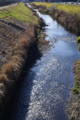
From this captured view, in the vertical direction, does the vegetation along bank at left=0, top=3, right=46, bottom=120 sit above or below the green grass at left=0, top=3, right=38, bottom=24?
above

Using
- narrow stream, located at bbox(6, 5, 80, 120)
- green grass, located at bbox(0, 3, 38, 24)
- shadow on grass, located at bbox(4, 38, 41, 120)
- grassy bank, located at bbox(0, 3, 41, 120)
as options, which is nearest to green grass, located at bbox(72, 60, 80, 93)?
narrow stream, located at bbox(6, 5, 80, 120)

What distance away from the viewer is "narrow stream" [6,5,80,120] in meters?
24.2

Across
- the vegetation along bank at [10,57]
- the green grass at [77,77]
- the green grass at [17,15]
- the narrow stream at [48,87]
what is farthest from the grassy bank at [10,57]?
the green grass at [17,15]

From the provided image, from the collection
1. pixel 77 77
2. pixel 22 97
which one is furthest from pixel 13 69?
pixel 77 77

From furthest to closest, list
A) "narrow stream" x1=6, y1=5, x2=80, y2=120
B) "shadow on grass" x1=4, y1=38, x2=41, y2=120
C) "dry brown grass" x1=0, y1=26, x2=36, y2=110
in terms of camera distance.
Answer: "dry brown grass" x1=0, y1=26, x2=36, y2=110, "narrow stream" x1=6, y1=5, x2=80, y2=120, "shadow on grass" x1=4, y1=38, x2=41, y2=120

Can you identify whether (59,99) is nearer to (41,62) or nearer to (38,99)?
(38,99)

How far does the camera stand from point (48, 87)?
30.0m

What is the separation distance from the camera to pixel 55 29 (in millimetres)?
68000

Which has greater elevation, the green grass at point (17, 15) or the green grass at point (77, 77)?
the green grass at point (77, 77)

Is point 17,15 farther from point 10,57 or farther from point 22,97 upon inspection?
point 22,97

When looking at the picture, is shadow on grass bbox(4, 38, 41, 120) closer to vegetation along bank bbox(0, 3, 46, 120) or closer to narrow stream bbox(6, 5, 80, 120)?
narrow stream bbox(6, 5, 80, 120)

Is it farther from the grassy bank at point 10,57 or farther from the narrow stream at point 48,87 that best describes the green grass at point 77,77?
the grassy bank at point 10,57

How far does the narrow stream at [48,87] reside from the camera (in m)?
24.2

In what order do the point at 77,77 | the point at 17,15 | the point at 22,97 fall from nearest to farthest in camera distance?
the point at 22,97, the point at 77,77, the point at 17,15
